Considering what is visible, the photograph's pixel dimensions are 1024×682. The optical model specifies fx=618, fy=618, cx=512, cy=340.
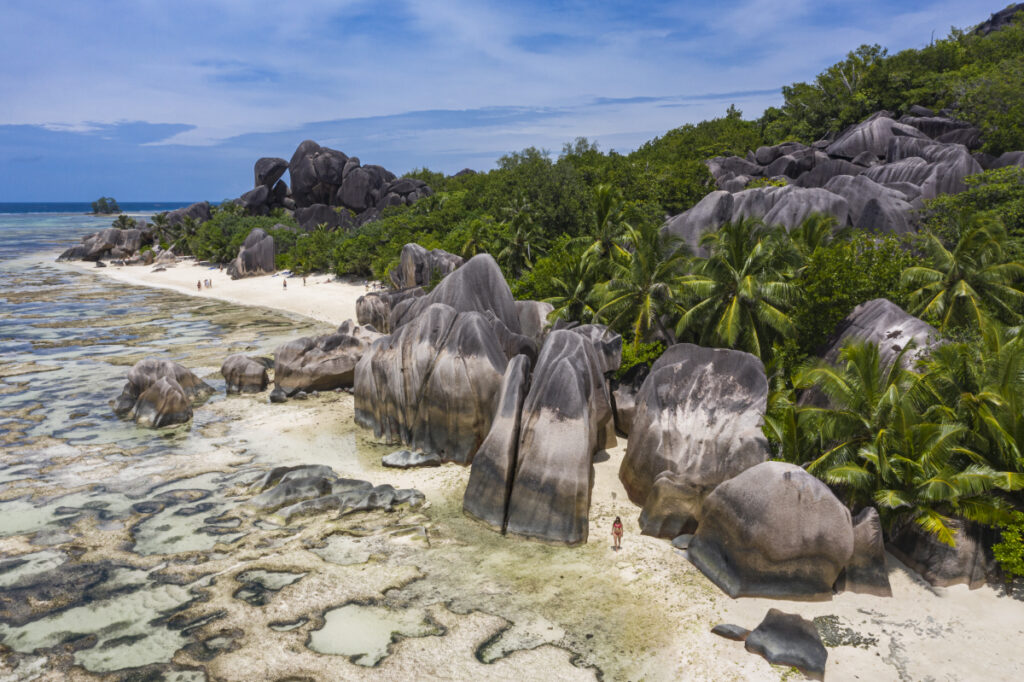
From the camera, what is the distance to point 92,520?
19562mm

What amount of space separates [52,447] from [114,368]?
12.2 meters

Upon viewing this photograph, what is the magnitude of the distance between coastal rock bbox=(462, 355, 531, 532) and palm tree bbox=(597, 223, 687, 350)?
23.0 ft

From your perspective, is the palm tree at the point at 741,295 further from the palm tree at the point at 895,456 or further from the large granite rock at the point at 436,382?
the large granite rock at the point at 436,382

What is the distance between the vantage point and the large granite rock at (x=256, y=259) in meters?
70.0

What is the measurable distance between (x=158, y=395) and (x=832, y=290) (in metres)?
28.6

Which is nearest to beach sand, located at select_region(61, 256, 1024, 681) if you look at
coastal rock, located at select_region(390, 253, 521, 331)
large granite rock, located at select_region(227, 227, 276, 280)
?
coastal rock, located at select_region(390, 253, 521, 331)

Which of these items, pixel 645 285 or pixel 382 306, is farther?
pixel 382 306

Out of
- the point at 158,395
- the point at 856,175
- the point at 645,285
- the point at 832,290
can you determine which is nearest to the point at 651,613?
the point at 645,285

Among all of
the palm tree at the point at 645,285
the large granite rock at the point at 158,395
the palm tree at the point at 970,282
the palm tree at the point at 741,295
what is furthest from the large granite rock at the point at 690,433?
the large granite rock at the point at 158,395

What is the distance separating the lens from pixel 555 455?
18.3 m

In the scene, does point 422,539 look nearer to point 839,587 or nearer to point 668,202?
point 839,587

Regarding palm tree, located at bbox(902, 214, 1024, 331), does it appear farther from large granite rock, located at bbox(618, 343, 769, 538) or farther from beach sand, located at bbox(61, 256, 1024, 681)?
beach sand, located at bbox(61, 256, 1024, 681)

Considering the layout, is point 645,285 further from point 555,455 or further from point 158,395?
point 158,395

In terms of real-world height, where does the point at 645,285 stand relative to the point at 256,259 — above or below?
below
